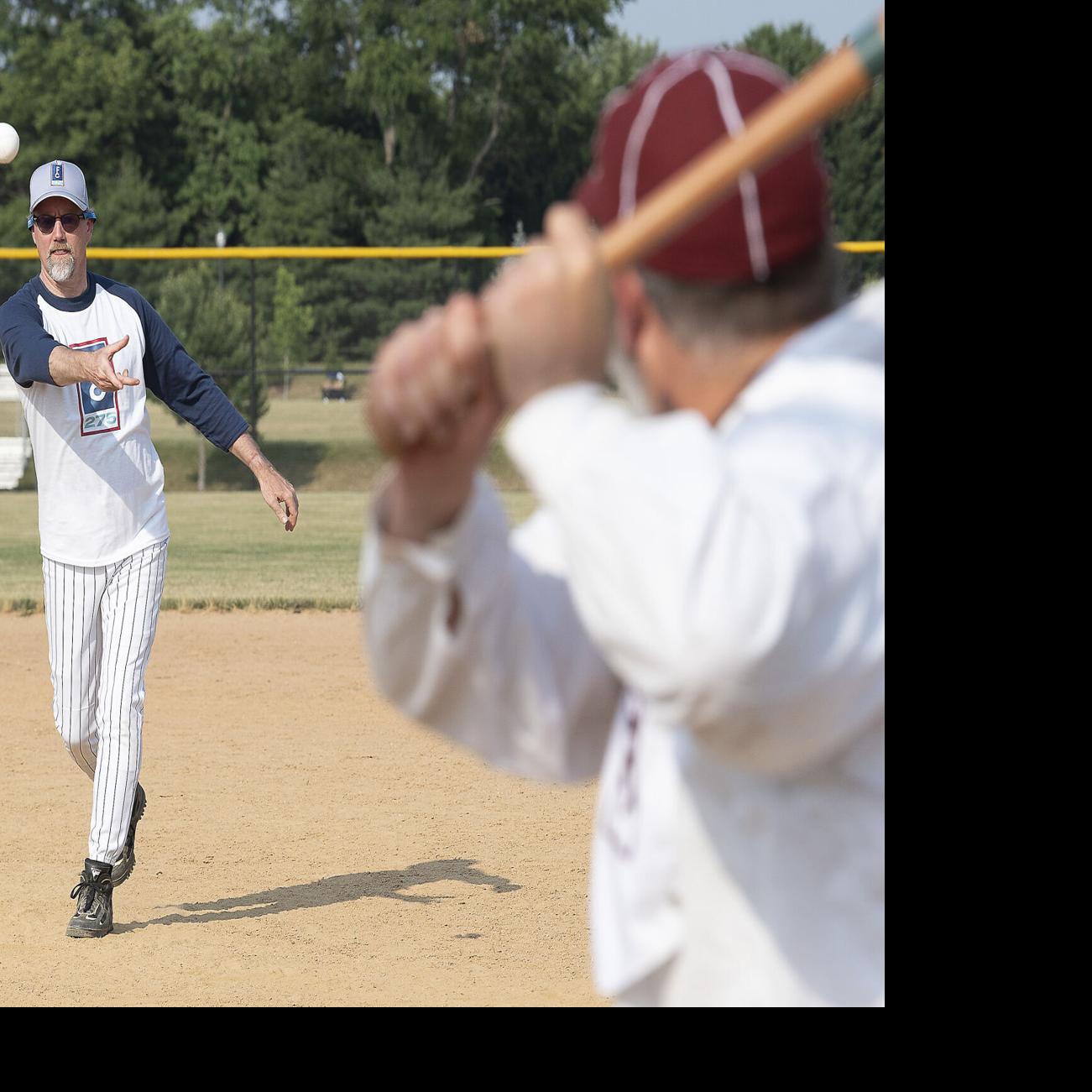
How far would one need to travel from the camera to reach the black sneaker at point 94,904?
5.00m

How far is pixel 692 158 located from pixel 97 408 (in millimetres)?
4132

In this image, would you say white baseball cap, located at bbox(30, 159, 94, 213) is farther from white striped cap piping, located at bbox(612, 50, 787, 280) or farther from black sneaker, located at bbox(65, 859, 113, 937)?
white striped cap piping, located at bbox(612, 50, 787, 280)

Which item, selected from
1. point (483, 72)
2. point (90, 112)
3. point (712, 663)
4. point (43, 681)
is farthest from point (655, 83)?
point (90, 112)

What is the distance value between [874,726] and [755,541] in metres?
0.33

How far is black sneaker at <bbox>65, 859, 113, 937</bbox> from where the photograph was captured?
500 centimetres

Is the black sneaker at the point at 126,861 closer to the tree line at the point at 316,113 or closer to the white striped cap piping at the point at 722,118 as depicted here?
the white striped cap piping at the point at 722,118

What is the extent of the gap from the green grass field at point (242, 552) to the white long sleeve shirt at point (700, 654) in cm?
984

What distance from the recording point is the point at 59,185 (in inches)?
208

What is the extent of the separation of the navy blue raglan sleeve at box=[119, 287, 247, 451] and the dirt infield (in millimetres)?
1538

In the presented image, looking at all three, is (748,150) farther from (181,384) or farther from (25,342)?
(181,384)

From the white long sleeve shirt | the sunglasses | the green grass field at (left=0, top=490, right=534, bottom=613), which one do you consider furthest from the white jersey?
the green grass field at (left=0, top=490, right=534, bottom=613)

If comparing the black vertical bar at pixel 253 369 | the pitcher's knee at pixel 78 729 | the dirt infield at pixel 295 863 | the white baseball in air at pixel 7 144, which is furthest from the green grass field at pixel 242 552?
the pitcher's knee at pixel 78 729

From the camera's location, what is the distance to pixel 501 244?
1895 inches

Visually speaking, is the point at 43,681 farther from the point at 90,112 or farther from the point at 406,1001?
the point at 90,112
